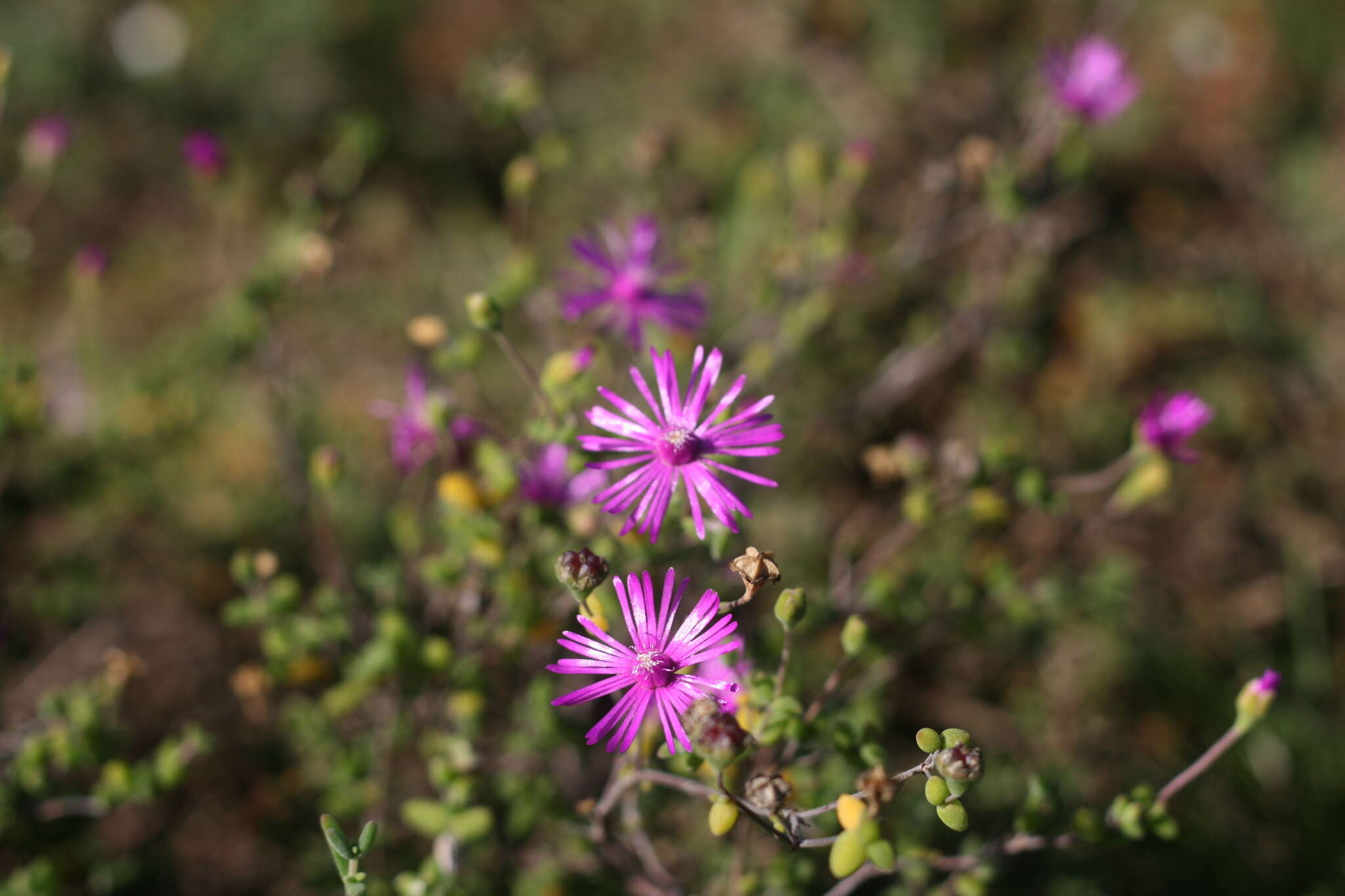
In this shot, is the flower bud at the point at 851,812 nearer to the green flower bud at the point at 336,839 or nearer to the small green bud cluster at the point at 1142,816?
the small green bud cluster at the point at 1142,816

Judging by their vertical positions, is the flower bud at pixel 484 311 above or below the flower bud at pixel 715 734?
above

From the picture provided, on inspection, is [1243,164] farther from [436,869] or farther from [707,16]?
[436,869]


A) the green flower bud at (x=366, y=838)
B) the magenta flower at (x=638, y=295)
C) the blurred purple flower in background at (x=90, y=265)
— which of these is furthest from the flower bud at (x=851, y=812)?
the blurred purple flower in background at (x=90, y=265)

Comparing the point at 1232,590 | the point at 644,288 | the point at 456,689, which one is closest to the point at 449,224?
the point at 644,288

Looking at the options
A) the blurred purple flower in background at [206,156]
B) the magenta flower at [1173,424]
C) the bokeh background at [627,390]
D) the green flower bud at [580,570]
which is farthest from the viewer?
the blurred purple flower in background at [206,156]

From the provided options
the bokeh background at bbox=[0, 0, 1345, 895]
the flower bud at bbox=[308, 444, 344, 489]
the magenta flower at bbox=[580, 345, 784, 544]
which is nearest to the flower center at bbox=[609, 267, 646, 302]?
the bokeh background at bbox=[0, 0, 1345, 895]

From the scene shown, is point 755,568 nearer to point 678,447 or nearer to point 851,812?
point 678,447
